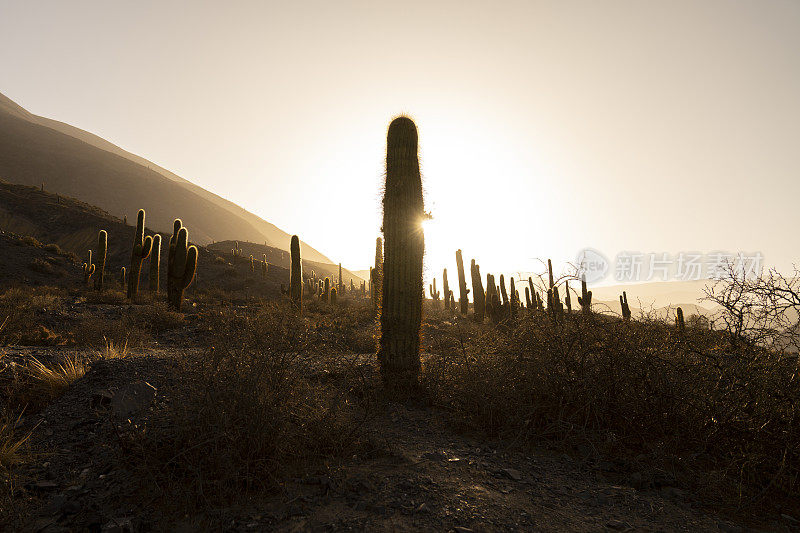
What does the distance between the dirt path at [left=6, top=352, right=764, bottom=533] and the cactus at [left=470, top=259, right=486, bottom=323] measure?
16.3 metres

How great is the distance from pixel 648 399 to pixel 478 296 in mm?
16721

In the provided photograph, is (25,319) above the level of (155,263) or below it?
below

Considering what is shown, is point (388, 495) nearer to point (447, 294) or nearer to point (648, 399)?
point (648, 399)

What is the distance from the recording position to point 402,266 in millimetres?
6211

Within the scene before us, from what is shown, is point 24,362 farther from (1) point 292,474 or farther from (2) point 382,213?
(2) point 382,213

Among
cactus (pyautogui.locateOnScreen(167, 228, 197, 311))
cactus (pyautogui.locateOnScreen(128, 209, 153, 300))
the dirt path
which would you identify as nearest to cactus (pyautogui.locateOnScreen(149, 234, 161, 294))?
cactus (pyautogui.locateOnScreen(128, 209, 153, 300))

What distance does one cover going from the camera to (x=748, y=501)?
10.5 feet

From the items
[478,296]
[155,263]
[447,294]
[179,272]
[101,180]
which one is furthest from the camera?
[101,180]

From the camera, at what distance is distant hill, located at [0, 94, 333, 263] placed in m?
64.5

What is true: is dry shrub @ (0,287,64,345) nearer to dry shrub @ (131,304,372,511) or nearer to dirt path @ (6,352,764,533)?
dirt path @ (6,352,764,533)

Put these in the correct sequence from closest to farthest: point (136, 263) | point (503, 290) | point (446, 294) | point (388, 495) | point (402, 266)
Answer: point (388, 495)
point (402, 266)
point (136, 263)
point (503, 290)
point (446, 294)

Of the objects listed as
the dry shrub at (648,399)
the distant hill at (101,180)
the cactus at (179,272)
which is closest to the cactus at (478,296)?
the cactus at (179,272)

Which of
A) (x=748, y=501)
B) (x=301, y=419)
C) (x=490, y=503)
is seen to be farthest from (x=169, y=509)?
(x=748, y=501)

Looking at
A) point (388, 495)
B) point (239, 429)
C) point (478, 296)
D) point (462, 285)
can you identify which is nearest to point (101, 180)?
point (462, 285)
